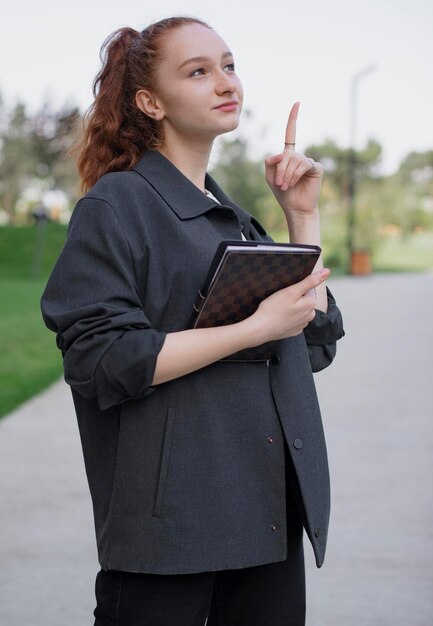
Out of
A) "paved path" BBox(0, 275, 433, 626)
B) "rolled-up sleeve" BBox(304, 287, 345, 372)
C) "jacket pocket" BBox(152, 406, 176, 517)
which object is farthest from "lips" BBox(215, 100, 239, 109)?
"paved path" BBox(0, 275, 433, 626)

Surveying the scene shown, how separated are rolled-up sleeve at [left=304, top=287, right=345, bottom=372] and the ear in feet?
1.73

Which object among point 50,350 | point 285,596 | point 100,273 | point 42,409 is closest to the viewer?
point 100,273

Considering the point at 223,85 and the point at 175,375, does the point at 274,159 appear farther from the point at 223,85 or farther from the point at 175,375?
the point at 175,375

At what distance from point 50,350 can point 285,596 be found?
8141mm

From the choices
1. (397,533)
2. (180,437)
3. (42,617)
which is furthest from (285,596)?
(397,533)

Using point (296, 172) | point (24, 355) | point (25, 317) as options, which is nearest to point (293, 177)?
point (296, 172)

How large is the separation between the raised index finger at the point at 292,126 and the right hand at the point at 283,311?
0.45m

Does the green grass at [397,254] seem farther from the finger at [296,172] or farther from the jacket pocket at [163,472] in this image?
the jacket pocket at [163,472]

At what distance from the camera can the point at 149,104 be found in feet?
5.76

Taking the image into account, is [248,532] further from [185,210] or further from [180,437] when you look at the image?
[185,210]

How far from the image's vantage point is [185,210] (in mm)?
1678

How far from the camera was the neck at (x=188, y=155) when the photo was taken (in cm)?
178

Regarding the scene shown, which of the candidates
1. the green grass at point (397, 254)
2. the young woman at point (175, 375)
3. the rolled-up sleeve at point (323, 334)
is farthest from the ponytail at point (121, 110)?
the green grass at point (397, 254)

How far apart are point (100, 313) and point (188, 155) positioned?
45cm
